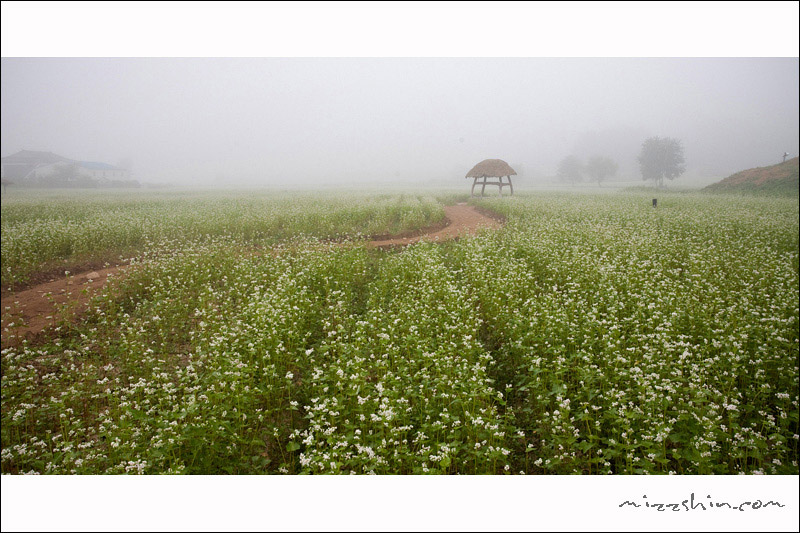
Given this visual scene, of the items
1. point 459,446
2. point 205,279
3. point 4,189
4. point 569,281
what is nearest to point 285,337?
point 459,446

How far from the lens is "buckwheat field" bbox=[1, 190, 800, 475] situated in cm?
336

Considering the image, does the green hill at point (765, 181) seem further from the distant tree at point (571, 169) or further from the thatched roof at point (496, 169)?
the thatched roof at point (496, 169)

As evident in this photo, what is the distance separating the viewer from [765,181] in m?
17.9

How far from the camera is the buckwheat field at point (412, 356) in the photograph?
3.36m

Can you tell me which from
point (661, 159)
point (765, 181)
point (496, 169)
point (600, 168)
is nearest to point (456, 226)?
point (600, 168)

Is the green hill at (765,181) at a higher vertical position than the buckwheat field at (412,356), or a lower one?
higher

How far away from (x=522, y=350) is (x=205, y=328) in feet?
17.1

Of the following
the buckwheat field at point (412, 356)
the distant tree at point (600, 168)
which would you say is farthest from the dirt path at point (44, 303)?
the distant tree at point (600, 168)

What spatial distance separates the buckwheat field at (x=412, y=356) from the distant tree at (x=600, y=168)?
10.4ft

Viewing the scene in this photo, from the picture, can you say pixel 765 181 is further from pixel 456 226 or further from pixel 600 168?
pixel 456 226

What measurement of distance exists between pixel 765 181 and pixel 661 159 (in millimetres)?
10086

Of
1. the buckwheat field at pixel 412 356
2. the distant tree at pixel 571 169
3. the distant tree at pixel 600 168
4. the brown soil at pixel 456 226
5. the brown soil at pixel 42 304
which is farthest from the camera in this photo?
the distant tree at pixel 571 169

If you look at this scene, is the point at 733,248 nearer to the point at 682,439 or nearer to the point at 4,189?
the point at 682,439

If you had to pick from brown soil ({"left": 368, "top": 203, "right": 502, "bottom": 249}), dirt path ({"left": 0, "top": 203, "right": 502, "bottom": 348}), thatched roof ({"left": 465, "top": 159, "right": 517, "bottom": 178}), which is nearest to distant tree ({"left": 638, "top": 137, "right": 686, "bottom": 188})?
brown soil ({"left": 368, "top": 203, "right": 502, "bottom": 249})
